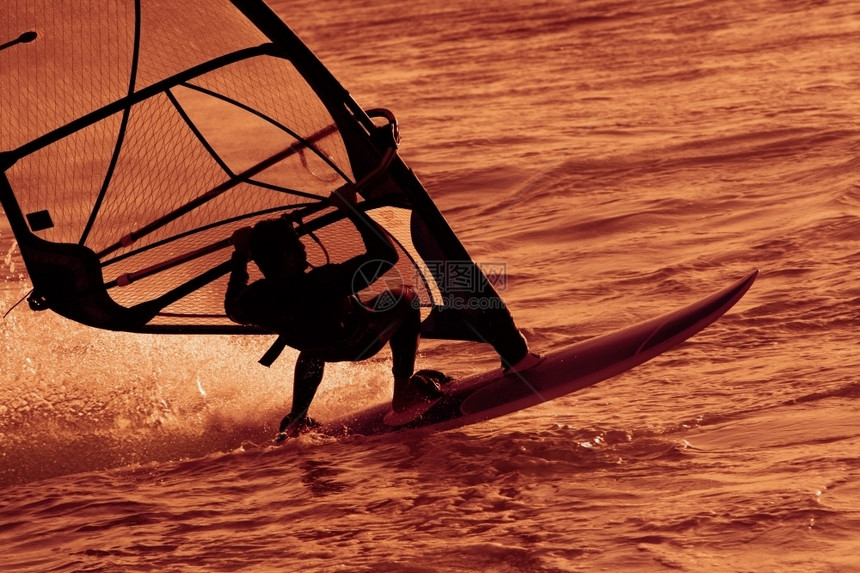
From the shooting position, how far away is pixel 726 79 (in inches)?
570

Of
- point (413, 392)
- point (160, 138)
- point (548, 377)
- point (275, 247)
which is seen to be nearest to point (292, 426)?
point (413, 392)

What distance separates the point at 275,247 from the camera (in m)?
5.46

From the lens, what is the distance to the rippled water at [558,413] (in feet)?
16.4

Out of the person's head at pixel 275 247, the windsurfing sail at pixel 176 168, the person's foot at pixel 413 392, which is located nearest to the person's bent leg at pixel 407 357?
the person's foot at pixel 413 392

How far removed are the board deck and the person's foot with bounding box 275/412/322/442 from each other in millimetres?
139

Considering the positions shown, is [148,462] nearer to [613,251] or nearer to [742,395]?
[742,395]

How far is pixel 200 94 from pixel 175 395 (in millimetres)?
1695

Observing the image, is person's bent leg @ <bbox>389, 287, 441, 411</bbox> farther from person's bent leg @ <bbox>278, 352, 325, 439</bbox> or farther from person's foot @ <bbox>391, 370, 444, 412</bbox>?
person's bent leg @ <bbox>278, 352, 325, 439</bbox>

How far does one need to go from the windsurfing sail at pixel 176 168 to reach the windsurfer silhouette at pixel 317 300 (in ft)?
0.77

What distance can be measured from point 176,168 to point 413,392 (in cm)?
175

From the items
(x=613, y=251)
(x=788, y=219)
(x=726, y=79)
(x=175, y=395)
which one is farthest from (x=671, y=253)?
(x=726, y=79)

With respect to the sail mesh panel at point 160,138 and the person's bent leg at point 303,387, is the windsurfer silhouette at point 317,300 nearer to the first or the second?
the person's bent leg at point 303,387

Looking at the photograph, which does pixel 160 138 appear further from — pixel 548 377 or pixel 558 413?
pixel 558 413

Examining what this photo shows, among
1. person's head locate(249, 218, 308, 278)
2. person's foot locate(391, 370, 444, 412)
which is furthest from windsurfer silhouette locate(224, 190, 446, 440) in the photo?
person's foot locate(391, 370, 444, 412)
